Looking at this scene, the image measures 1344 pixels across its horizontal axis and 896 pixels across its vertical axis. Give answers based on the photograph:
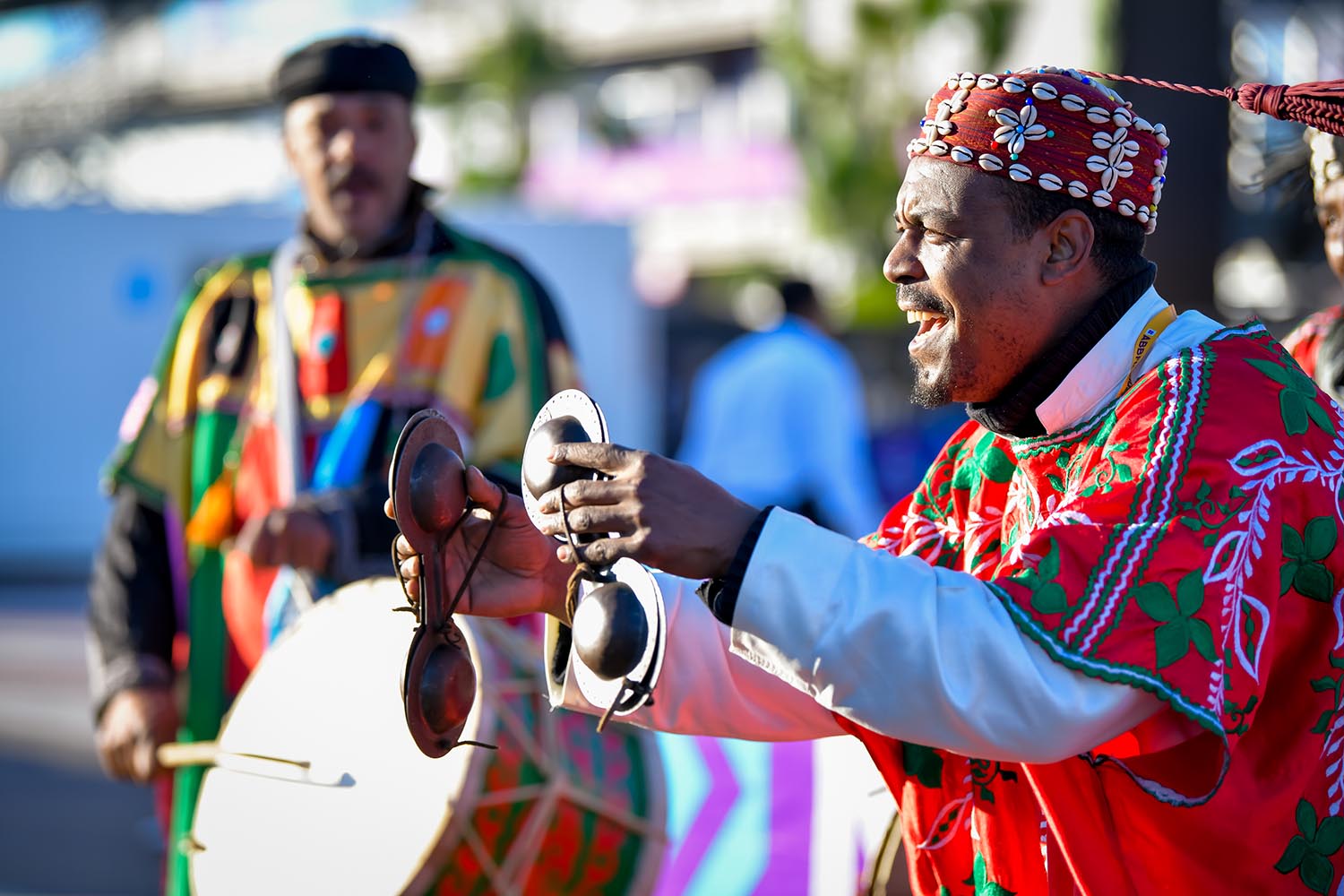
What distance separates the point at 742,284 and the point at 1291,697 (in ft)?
102

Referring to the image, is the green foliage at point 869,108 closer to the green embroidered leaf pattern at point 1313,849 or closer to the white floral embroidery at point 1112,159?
the white floral embroidery at point 1112,159

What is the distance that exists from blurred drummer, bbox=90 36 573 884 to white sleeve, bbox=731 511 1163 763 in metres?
1.75

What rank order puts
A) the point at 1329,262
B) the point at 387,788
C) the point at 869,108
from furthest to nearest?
1. the point at 869,108
2. the point at 1329,262
3. the point at 387,788

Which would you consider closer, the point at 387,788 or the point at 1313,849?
the point at 1313,849

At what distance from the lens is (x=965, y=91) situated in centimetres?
202

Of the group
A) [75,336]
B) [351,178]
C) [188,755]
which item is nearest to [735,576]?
[188,755]

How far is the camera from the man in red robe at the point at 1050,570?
1.64 m

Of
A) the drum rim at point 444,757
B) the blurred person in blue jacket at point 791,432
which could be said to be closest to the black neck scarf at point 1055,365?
the drum rim at point 444,757

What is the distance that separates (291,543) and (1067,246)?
168 cm

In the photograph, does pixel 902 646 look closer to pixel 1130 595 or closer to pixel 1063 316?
pixel 1130 595

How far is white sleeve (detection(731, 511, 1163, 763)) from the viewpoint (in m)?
1.62

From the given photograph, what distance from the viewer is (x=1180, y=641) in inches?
65.1

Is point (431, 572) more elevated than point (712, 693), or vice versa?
point (431, 572)

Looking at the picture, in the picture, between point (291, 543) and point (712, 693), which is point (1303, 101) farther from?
point (291, 543)
